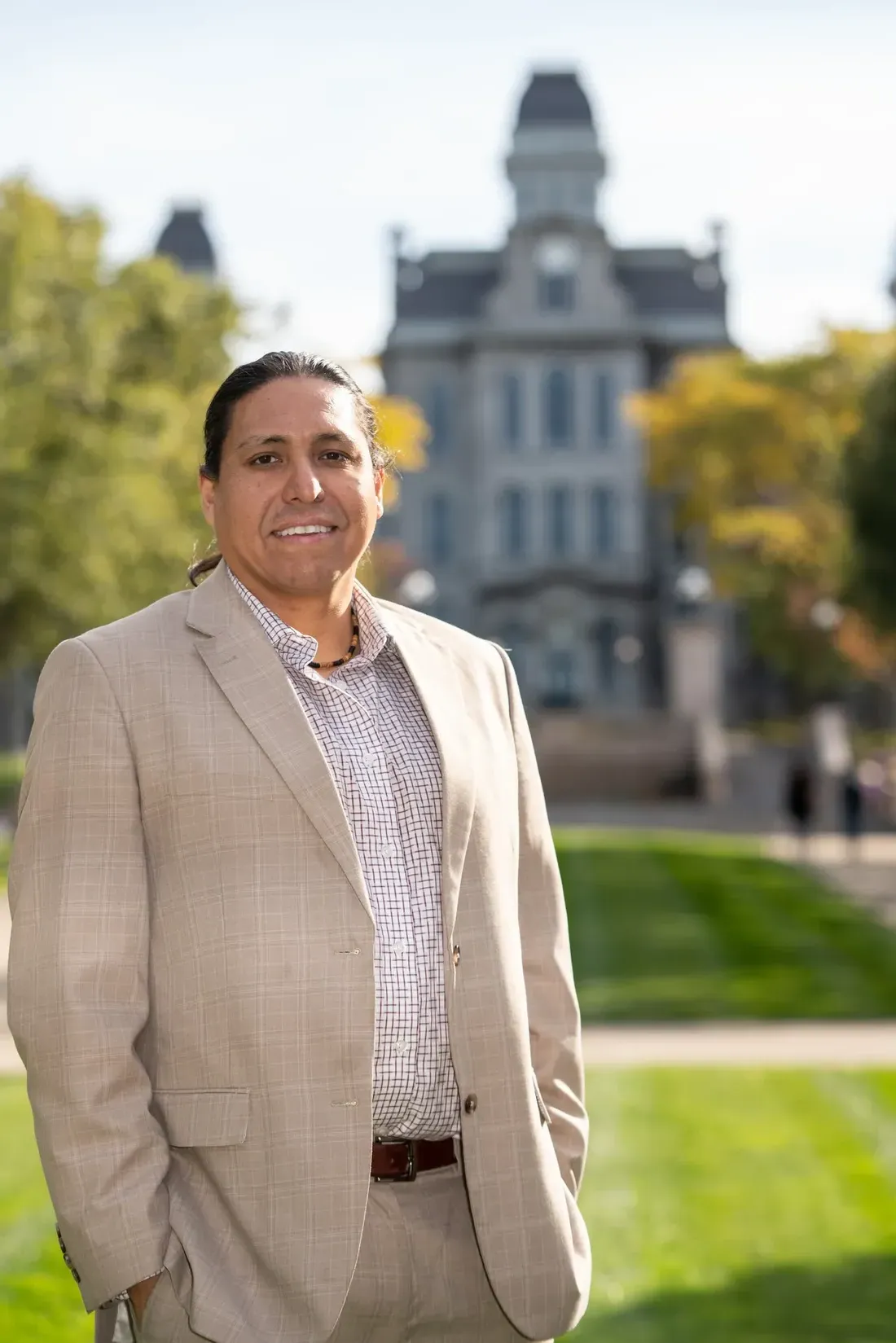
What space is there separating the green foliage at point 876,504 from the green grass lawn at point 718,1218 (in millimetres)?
20164

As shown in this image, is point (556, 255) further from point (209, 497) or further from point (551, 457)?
point (209, 497)

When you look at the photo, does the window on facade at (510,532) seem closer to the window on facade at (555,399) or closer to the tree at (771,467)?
the window on facade at (555,399)

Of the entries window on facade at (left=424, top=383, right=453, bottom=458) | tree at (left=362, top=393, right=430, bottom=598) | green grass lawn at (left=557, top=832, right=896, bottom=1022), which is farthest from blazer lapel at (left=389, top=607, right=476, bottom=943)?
window on facade at (left=424, top=383, right=453, bottom=458)

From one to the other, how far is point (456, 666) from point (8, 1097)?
27.3ft

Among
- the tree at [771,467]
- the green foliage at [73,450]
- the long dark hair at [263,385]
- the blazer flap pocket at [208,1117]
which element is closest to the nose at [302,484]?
the long dark hair at [263,385]

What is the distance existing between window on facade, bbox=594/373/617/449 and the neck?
2461 inches

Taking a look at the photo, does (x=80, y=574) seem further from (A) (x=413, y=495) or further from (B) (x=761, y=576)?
(A) (x=413, y=495)

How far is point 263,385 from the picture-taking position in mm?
3361

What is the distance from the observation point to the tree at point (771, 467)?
1797 inches

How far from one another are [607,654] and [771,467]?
52.1 feet

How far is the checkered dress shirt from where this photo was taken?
10.4 feet

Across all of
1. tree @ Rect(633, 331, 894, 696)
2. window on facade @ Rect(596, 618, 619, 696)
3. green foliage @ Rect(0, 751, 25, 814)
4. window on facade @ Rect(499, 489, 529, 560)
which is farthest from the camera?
window on facade @ Rect(499, 489, 529, 560)

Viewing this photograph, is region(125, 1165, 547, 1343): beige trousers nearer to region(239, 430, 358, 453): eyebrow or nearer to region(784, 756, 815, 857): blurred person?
region(239, 430, 358, 453): eyebrow

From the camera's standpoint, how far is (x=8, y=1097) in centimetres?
1121
